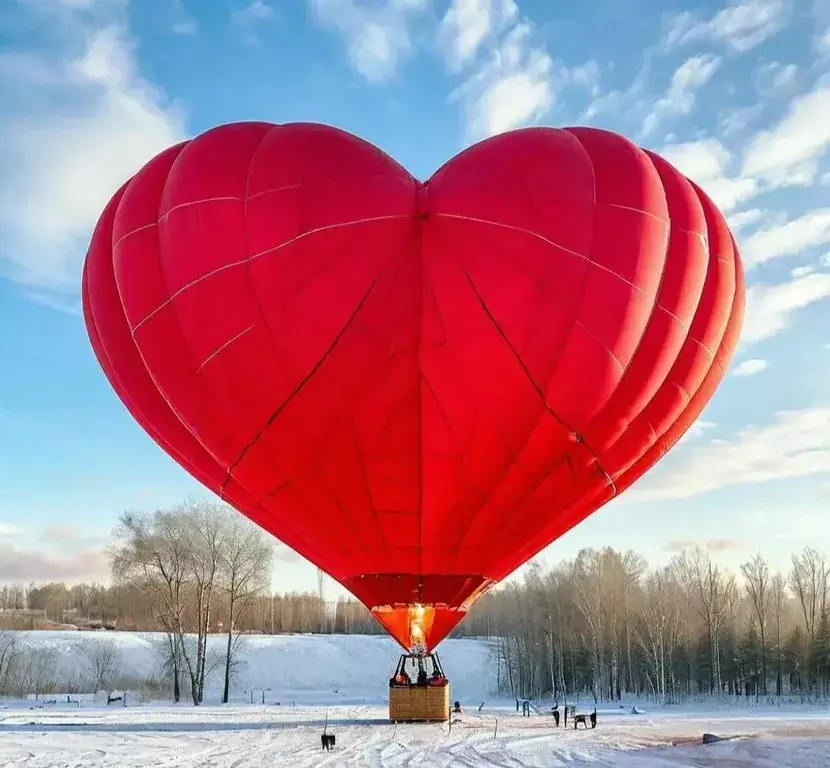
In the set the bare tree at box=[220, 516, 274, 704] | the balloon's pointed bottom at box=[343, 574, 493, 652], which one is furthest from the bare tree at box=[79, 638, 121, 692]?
the balloon's pointed bottom at box=[343, 574, 493, 652]

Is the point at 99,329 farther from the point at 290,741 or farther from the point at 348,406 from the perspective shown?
the point at 290,741

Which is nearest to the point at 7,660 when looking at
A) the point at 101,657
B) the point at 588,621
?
the point at 101,657

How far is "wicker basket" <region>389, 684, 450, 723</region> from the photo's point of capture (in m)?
17.0

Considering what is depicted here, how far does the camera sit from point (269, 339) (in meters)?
10.4

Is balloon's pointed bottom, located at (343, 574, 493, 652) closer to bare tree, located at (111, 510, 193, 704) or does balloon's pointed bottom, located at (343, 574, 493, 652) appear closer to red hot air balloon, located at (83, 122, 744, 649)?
red hot air balloon, located at (83, 122, 744, 649)

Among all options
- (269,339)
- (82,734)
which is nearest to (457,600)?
(269,339)

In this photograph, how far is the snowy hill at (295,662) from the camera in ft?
163

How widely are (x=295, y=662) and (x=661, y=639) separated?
25.2 m

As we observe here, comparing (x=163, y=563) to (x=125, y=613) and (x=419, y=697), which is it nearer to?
(x=419, y=697)

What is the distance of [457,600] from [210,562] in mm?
25689

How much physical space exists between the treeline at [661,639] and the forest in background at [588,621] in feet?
0.33

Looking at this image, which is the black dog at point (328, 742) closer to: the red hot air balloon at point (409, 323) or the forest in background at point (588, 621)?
the red hot air balloon at point (409, 323)

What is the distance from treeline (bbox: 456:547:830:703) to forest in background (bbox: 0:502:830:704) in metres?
0.10

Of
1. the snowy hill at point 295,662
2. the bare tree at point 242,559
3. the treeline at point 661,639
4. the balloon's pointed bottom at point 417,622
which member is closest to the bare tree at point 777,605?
the treeline at point 661,639
